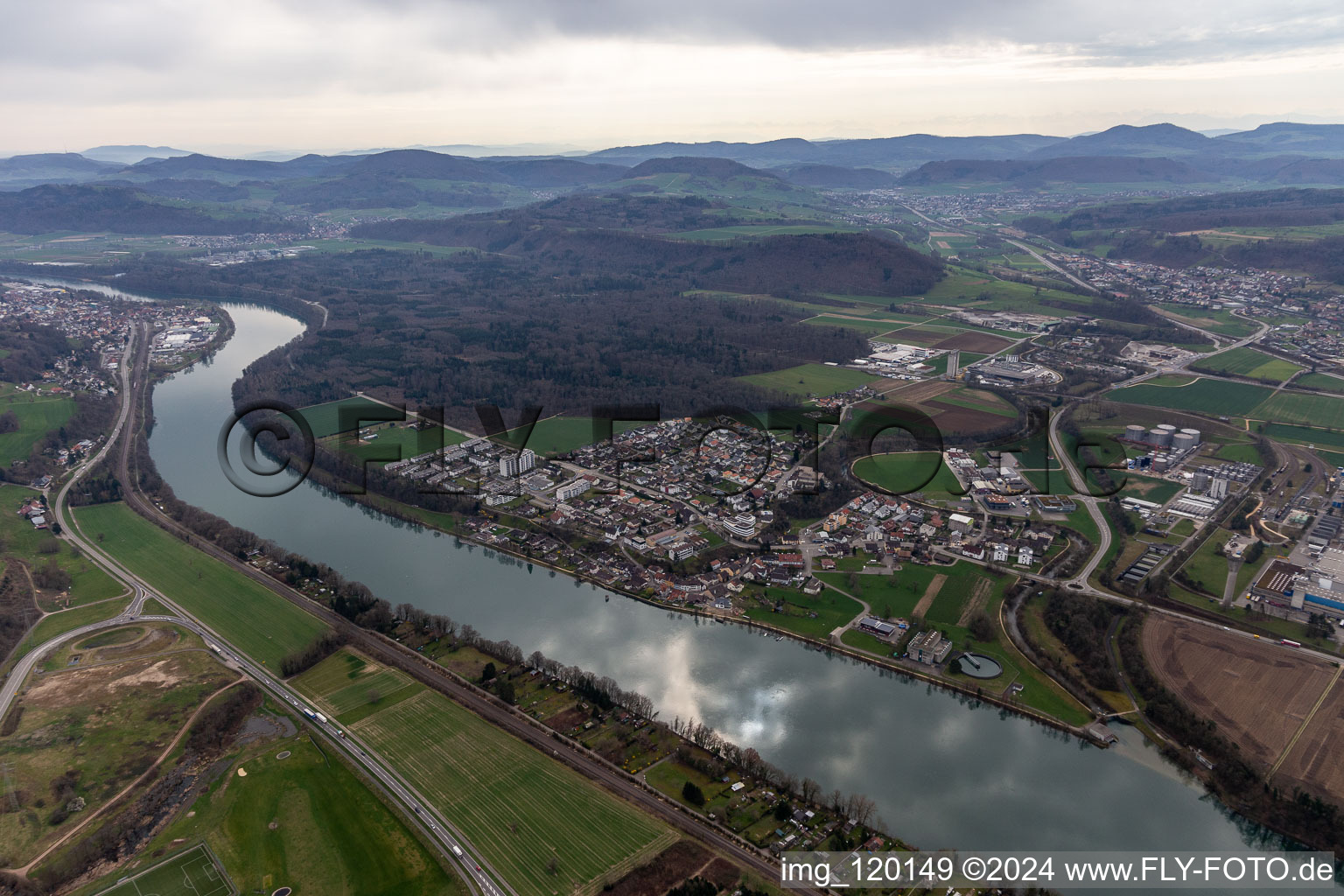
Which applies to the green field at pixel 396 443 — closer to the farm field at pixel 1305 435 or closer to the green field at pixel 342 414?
the green field at pixel 342 414

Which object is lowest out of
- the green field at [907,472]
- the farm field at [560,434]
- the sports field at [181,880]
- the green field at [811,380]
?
the sports field at [181,880]

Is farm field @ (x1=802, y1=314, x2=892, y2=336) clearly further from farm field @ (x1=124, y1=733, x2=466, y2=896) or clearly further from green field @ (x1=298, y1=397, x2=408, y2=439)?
farm field @ (x1=124, y1=733, x2=466, y2=896)

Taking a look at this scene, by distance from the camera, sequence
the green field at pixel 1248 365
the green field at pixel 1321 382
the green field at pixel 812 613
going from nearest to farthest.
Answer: the green field at pixel 812 613 → the green field at pixel 1321 382 → the green field at pixel 1248 365

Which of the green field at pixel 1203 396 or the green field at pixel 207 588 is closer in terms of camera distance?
the green field at pixel 207 588

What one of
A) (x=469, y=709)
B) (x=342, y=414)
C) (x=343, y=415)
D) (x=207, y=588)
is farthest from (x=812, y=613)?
(x=342, y=414)

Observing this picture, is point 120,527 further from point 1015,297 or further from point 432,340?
point 1015,297

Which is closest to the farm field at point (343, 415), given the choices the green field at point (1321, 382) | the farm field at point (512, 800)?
the farm field at point (512, 800)

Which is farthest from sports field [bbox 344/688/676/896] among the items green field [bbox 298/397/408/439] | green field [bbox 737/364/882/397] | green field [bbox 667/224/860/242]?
green field [bbox 667/224/860/242]
